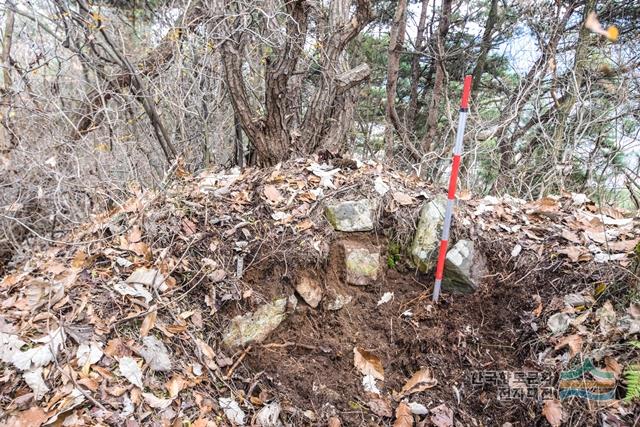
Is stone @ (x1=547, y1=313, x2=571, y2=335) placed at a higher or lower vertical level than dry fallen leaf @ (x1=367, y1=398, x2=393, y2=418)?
higher

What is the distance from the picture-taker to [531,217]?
3166 millimetres

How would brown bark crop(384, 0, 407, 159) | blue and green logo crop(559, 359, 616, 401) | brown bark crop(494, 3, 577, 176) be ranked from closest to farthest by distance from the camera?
blue and green logo crop(559, 359, 616, 401), brown bark crop(494, 3, 577, 176), brown bark crop(384, 0, 407, 159)

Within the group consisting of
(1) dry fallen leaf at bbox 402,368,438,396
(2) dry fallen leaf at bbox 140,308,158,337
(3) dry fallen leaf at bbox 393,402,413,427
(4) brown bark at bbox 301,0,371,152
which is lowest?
(3) dry fallen leaf at bbox 393,402,413,427

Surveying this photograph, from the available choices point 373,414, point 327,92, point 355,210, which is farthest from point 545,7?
point 373,414

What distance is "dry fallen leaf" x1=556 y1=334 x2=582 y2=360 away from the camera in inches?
86.7

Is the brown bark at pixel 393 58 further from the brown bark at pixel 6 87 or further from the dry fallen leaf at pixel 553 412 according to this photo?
the brown bark at pixel 6 87

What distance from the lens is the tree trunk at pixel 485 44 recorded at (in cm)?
851

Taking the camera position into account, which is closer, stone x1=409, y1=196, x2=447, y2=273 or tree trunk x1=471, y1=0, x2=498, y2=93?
stone x1=409, y1=196, x2=447, y2=273

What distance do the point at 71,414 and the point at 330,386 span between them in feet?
4.71

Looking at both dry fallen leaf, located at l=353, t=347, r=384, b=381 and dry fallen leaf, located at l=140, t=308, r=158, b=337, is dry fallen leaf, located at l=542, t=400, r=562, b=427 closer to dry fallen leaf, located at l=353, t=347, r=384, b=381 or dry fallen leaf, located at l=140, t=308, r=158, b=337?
dry fallen leaf, located at l=353, t=347, r=384, b=381

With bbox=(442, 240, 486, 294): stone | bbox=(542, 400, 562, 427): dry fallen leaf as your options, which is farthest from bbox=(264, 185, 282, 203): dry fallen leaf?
bbox=(542, 400, 562, 427): dry fallen leaf

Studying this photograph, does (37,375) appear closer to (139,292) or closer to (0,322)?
(0,322)

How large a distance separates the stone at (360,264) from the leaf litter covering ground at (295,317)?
0.10 m

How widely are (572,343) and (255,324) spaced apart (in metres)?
1.99
